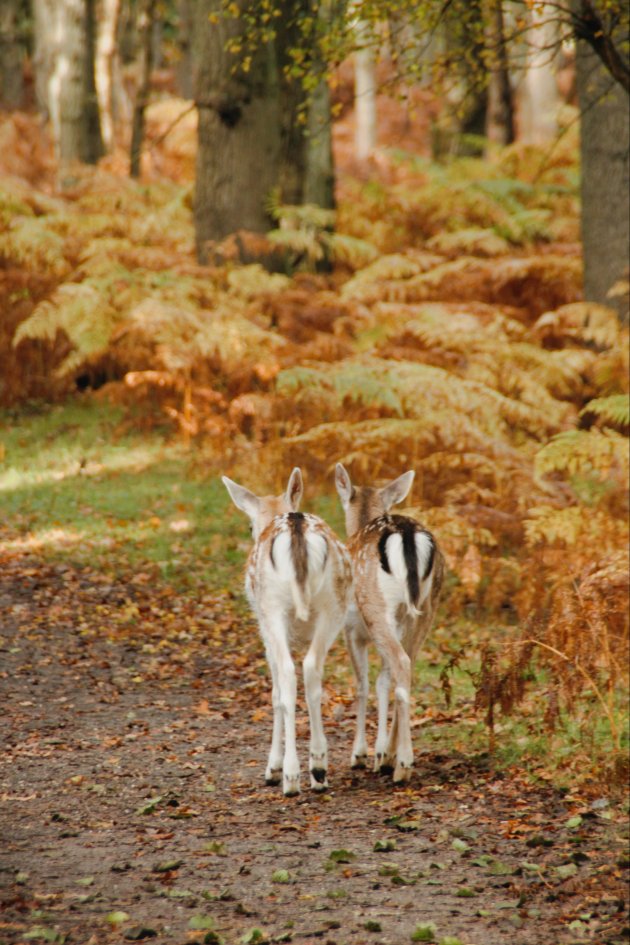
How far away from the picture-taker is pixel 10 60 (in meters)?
35.2

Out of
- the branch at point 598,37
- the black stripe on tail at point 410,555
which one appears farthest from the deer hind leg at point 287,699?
the branch at point 598,37

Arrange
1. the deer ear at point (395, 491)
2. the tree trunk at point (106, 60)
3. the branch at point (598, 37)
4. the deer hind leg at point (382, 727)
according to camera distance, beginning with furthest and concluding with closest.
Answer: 1. the tree trunk at point (106, 60)
2. the branch at point (598, 37)
3. the deer ear at point (395, 491)
4. the deer hind leg at point (382, 727)

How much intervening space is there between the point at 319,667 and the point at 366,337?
6.60 metres

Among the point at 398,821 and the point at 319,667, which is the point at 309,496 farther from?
A: the point at 398,821

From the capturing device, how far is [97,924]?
420 centimetres

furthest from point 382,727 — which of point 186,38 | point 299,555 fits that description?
point 186,38

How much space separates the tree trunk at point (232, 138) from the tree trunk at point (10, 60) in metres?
21.5

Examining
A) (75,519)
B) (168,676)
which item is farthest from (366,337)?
(168,676)

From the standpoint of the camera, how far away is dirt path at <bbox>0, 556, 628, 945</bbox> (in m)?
4.29

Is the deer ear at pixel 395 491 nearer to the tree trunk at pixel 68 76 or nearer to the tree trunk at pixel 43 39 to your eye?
the tree trunk at pixel 68 76

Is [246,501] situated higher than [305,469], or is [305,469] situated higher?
[246,501]

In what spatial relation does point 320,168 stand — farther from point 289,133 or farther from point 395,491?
point 395,491

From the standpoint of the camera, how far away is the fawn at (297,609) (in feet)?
19.4

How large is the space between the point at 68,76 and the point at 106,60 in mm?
10750
